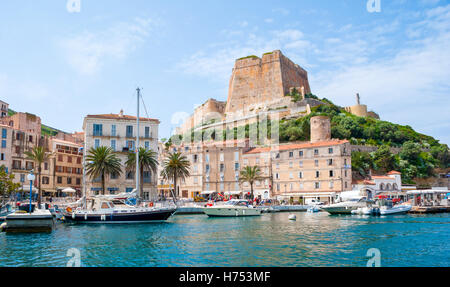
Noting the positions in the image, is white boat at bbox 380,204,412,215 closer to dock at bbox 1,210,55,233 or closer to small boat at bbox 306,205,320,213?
small boat at bbox 306,205,320,213

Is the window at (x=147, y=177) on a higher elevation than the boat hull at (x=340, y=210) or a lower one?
higher

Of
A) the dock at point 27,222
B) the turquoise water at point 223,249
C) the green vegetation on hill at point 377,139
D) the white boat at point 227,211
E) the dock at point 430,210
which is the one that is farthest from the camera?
the green vegetation on hill at point 377,139

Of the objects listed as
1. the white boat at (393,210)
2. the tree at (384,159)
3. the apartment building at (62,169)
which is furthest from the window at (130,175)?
the tree at (384,159)

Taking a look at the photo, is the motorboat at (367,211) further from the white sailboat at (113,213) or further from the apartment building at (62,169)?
the apartment building at (62,169)

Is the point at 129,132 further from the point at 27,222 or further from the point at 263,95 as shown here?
the point at 263,95

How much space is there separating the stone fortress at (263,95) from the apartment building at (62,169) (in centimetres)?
5679

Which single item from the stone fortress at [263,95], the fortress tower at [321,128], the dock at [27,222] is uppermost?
the stone fortress at [263,95]

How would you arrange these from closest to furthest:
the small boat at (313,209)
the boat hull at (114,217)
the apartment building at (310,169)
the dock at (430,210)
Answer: the boat hull at (114,217), the dock at (430,210), the small boat at (313,209), the apartment building at (310,169)

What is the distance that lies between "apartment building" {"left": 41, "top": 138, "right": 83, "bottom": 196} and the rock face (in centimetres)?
6130

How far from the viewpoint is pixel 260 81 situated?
115 m

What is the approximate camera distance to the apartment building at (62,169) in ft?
190

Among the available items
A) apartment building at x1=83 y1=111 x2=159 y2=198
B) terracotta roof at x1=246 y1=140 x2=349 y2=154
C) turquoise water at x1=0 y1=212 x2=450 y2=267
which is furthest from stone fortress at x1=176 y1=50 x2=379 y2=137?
turquoise water at x1=0 y1=212 x2=450 y2=267

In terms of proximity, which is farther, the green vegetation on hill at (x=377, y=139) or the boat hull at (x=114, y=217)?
the green vegetation on hill at (x=377, y=139)

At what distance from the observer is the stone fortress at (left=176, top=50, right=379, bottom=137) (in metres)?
108
